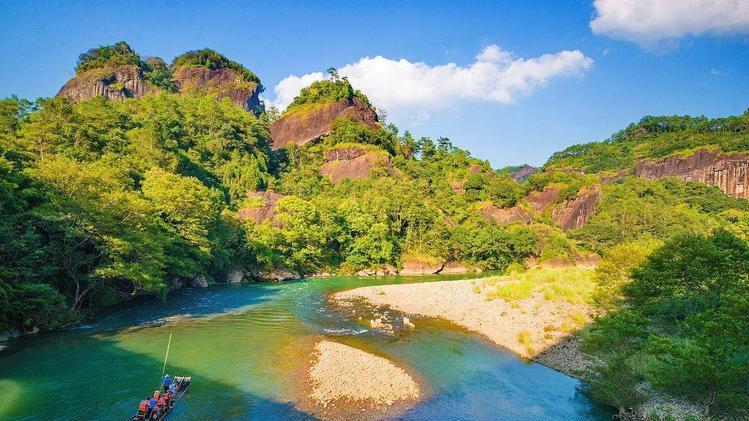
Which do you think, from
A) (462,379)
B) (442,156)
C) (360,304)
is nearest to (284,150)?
(442,156)

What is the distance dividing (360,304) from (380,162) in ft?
207

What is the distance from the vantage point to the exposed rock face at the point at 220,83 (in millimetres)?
133587

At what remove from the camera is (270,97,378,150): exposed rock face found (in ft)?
363

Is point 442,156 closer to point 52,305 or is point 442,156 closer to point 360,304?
point 360,304

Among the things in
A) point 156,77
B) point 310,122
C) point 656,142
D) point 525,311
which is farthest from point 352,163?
point 656,142

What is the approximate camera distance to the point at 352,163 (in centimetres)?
9919

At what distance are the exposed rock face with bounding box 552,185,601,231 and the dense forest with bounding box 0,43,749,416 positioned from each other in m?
1.92

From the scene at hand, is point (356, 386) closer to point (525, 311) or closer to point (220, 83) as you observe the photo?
point (525, 311)

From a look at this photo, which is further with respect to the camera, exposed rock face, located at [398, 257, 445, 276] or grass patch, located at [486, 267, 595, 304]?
exposed rock face, located at [398, 257, 445, 276]

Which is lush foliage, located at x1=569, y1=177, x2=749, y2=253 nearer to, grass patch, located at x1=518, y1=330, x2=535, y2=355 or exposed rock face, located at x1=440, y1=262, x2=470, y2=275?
exposed rock face, located at x1=440, y1=262, x2=470, y2=275

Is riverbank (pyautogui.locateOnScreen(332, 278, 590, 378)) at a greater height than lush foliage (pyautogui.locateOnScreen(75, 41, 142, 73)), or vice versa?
lush foliage (pyautogui.locateOnScreen(75, 41, 142, 73))

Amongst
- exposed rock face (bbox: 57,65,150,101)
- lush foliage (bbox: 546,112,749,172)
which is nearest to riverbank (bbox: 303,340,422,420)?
exposed rock face (bbox: 57,65,150,101)

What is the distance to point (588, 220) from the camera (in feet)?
308

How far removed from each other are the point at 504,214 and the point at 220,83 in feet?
349
